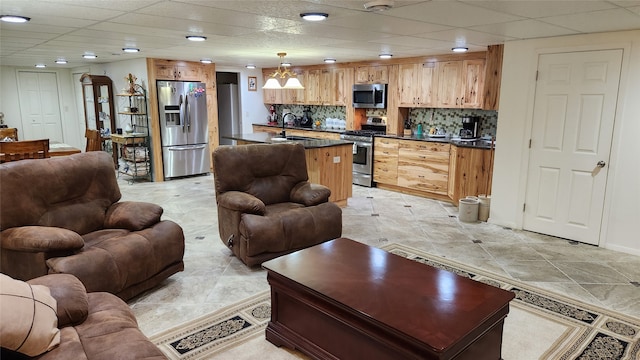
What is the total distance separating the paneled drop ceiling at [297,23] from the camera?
2932mm

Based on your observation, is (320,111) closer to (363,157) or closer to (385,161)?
(363,157)

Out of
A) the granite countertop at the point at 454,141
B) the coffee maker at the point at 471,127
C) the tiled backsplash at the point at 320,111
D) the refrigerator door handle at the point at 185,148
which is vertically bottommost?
the refrigerator door handle at the point at 185,148

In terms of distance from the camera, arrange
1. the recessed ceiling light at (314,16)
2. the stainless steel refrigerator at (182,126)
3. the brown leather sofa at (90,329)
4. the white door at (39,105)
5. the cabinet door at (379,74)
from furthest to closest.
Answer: the white door at (39,105), the stainless steel refrigerator at (182,126), the cabinet door at (379,74), the recessed ceiling light at (314,16), the brown leather sofa at (90,329)

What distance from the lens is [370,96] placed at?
7266 mm

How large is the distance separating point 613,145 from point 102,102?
8542 millimetres

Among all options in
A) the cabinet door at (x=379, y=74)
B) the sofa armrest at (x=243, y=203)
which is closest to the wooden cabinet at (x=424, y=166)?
the cabinet door at (x=379, y=74)

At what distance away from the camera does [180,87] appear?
7352 millimetres

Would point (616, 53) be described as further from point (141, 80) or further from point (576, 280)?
point (141, 80)

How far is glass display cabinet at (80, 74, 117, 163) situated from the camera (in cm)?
800

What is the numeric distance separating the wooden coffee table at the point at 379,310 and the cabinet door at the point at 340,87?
5400 mm

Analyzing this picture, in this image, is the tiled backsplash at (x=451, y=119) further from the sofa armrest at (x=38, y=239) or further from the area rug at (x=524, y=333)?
the sofa armrest at (x=38, y=239)

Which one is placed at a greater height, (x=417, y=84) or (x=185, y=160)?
(x=417, y=84)

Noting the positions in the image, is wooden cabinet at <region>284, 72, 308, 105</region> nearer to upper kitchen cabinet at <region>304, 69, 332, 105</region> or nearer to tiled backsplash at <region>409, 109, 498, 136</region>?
upper kitchen cabinet at <region>304, 69, 332, 105</region>

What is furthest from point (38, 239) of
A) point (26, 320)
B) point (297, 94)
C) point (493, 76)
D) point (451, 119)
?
point (297, 94)
